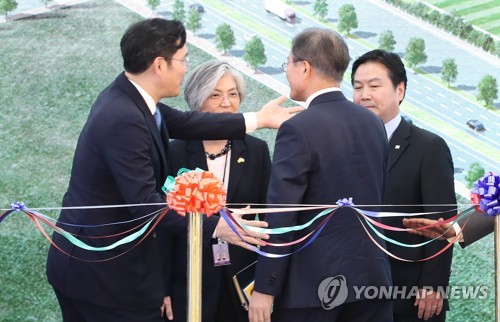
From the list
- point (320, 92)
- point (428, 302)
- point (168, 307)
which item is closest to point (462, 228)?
point (428, 302)

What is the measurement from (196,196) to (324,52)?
0.91 m

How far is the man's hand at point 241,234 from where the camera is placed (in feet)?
17.4

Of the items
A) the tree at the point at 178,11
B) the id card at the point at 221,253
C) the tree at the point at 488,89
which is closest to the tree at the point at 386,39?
the tree at the point at 488,89

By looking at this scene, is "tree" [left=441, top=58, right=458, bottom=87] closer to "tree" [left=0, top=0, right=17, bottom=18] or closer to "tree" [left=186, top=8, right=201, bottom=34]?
"tree" [left=186, top=8, right=201, bottom=34]

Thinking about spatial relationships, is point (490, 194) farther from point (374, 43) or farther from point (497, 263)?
point (374, 43)

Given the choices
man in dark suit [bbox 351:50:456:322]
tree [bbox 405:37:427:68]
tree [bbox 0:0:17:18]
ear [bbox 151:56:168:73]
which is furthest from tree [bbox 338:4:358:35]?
ear [bbox 151:56:168:73]

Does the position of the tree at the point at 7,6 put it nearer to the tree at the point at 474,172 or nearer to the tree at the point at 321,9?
the tree at the point at 321,9

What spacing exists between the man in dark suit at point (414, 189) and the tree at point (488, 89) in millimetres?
3147

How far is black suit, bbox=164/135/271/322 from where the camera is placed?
6.20m

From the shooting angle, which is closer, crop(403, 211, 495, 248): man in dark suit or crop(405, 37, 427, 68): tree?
crop(403, 211, 495, 248): man in dark suit

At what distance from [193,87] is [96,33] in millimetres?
3305

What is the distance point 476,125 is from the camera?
30.0ft

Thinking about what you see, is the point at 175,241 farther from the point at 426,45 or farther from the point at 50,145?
the point at 426,45

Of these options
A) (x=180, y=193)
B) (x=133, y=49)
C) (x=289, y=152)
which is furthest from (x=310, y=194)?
(x=133, y=49)
